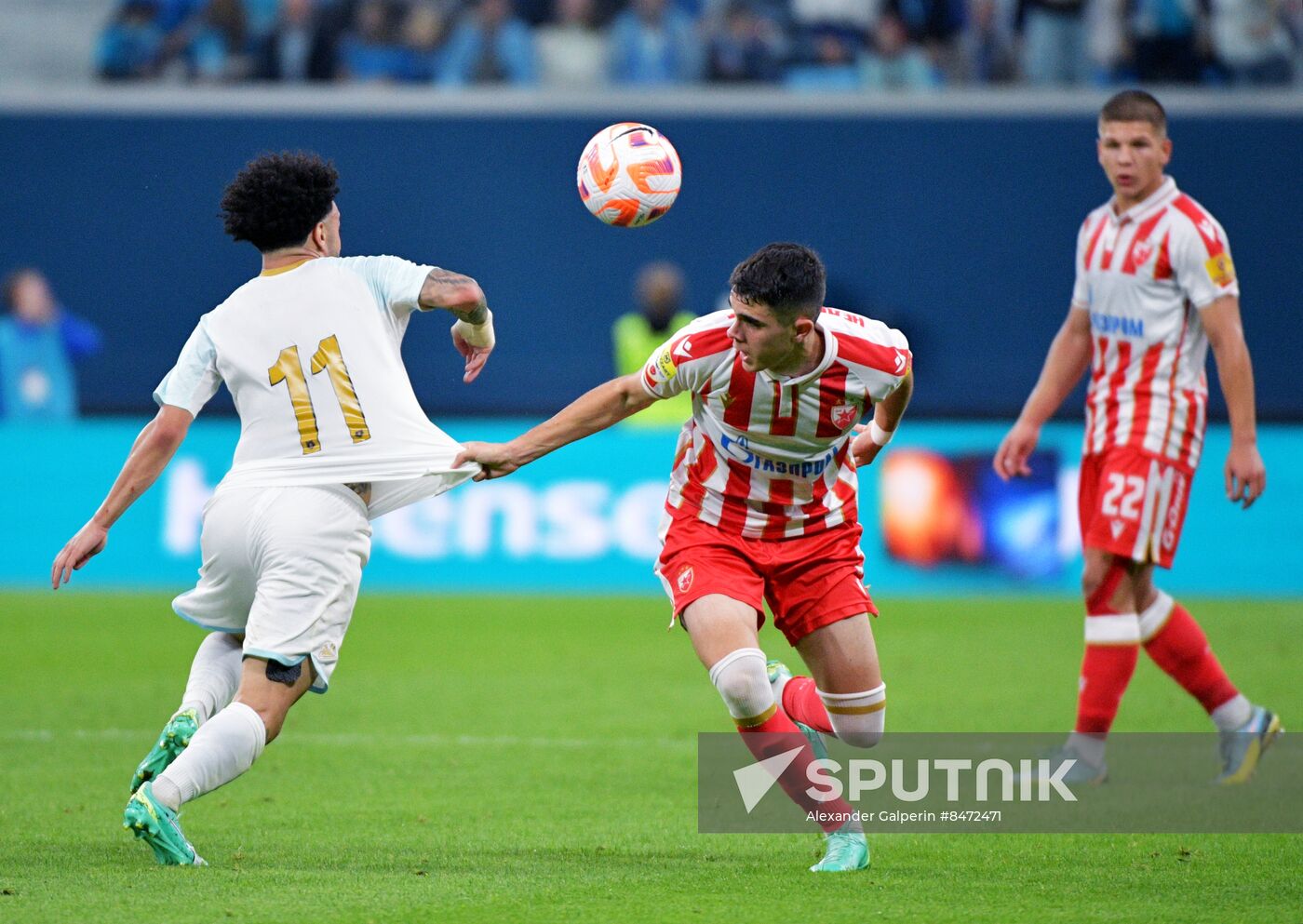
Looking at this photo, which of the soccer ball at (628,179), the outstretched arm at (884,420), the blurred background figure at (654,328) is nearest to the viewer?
the outstretched arm at (884,420)

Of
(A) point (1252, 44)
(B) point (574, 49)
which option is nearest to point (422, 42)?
(B) point (574, 49)

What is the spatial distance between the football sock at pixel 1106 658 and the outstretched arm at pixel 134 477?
11.8 feet

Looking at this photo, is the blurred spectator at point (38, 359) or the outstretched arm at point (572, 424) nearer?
the outstretched arm at point (572, 424)

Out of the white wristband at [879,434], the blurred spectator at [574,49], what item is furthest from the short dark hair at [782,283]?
the blurred spectator at [574,49]

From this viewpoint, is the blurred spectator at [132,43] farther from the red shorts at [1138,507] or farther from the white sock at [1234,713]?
the white sock at [1234,713]

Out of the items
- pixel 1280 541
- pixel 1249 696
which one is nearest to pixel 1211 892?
pixel 1249 696

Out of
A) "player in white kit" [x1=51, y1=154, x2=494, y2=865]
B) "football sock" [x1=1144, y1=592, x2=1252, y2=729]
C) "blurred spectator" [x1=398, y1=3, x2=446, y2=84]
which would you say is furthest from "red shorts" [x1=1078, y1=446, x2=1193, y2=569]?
"blurred spectator" [x1=398, y1=3, x2=446, y2=84]

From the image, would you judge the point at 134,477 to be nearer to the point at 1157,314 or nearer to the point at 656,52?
the point at 1157,314

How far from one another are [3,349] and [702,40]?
6948 mm

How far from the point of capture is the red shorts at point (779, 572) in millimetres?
5547

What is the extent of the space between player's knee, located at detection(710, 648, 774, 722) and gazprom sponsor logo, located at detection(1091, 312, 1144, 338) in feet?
8.29

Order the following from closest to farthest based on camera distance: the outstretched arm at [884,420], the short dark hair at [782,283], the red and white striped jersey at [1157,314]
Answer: the short dark hair at [782,283] < the outstretched arm at [884,420] < the red and white striped jersey at [1157,314]

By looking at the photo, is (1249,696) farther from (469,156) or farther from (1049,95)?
(469,156)

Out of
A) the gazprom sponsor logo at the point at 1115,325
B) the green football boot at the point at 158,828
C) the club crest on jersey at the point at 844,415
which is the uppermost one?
the club crest on jersey at the point at 844,415
